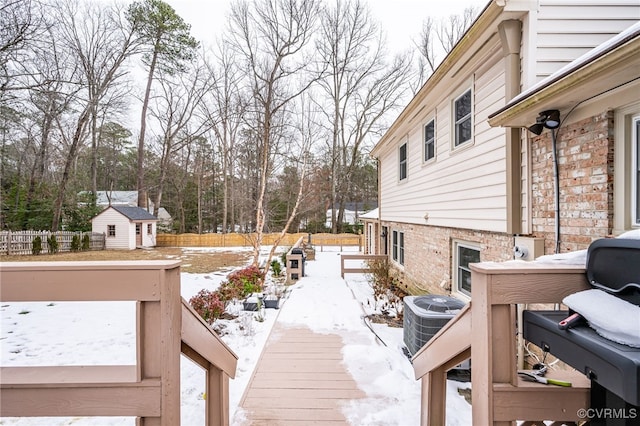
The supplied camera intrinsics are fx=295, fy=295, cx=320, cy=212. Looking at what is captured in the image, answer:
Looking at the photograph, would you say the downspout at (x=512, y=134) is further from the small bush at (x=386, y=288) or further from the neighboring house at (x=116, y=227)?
the neighboring house at (x=116, y=227)

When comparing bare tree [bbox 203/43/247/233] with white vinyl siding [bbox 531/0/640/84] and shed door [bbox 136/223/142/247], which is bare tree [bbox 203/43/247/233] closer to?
shed door [bbox 136/223/142/247]

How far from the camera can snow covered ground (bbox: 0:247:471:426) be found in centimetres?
300

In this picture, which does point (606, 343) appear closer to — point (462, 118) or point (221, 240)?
point (462, 118)

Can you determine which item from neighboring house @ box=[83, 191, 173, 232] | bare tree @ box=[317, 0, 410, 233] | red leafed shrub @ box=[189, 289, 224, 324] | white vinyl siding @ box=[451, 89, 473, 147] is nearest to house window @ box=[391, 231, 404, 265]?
white vinyl siding @ box=[451, 89, 473, 147]

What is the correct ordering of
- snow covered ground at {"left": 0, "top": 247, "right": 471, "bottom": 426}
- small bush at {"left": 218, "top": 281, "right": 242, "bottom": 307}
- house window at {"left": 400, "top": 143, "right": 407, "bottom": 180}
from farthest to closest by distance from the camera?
house window at {"left": 400, "top": 143, "right": 407, "bottom": 180}, small bush at {"left": 218, "top": 281, "right": 242, "bottom": 307}, snow covered ground at {"left": 0, "top": 247, "right": 471, "bottom": 426}

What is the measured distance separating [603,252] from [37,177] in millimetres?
28122

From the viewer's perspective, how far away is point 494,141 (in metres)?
4.06

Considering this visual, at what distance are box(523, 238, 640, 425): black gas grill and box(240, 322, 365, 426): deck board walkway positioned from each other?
228 cm

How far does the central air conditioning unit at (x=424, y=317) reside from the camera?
3.68 m

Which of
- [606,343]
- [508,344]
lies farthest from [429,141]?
[606,343]

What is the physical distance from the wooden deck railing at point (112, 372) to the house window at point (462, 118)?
5044 mm

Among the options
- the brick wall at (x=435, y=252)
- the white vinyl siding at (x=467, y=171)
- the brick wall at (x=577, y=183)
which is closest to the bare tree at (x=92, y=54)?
the white vinyl siding at (x=467, y=171)

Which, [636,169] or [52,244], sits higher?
[636,169]

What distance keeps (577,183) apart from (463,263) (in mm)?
2655
